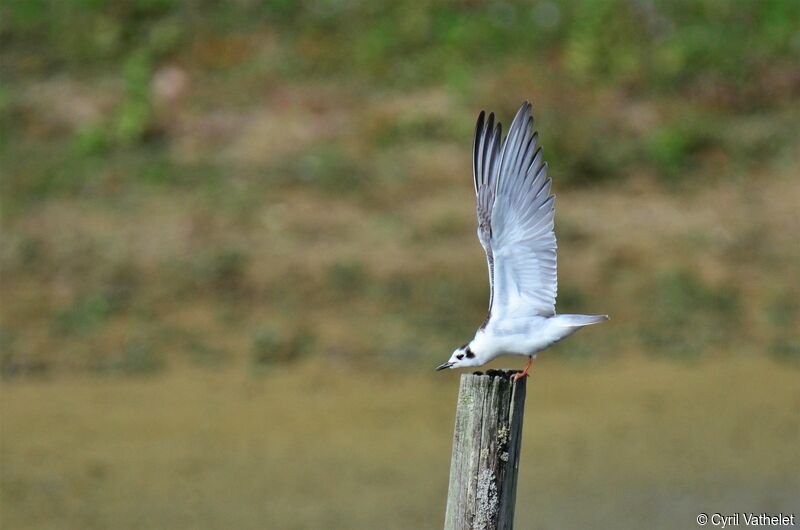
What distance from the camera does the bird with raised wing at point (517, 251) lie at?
14.0 feet

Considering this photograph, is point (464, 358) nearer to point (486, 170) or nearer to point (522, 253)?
point (522, 253)

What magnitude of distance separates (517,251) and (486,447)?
0.73 m

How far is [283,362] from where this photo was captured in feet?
30.0

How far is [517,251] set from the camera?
14.3 feet

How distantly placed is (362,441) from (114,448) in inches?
60.0

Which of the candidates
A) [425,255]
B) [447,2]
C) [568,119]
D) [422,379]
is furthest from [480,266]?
[447,2]

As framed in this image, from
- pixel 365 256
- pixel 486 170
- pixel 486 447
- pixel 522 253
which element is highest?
pixel 365 256

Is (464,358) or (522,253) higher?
(522,253)

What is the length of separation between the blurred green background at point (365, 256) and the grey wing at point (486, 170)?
10.0ft
